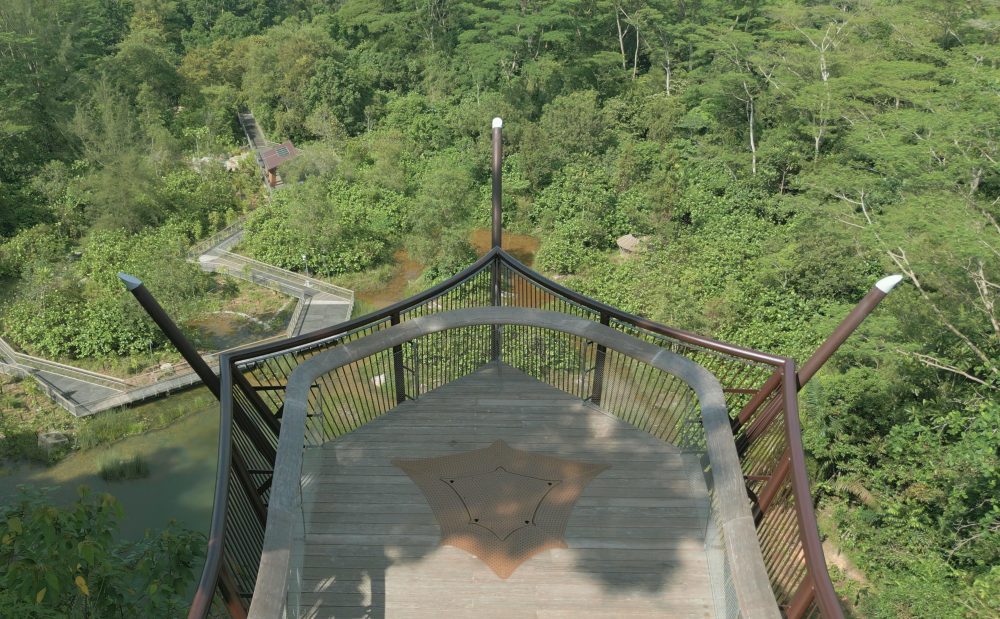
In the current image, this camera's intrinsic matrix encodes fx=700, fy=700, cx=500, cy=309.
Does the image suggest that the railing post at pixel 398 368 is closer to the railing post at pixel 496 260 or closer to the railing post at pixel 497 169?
the railing post at pixel 496 260

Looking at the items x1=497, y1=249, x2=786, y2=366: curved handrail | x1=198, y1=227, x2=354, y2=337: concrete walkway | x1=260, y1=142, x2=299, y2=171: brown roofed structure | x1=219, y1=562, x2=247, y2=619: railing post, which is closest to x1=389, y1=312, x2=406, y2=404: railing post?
x1=497, y1=249, x2=786, y2=366: curved handrail

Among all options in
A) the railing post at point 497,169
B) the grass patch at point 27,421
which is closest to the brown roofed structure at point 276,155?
the grass patch at point 27,421

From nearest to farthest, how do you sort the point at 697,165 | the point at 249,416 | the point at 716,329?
the point at 249,416, the point at 716,329, the point at 697,165

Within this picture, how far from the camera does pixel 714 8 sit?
91.8ft

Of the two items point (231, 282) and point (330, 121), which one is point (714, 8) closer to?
point (330, 121)

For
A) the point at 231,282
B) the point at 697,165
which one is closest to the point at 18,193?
the point at 231,282

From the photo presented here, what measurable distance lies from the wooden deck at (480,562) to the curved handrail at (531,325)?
37 cm

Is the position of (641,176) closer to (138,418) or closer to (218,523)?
(138,418)

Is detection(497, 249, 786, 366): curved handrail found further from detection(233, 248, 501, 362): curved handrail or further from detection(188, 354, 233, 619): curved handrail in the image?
detection(188, 354, 233, 619): curved handrail

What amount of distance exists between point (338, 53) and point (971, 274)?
28748 millimetres

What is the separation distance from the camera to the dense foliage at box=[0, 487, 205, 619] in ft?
13.2

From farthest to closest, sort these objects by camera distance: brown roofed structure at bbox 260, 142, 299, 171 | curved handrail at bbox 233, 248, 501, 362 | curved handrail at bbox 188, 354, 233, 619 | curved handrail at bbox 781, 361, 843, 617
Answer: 1. brown roofed structure at bbox 260, 142, 299, 171
2. curved handrail at bbox 233, 248, 501, 362
3. curved handrail at bbox 781, 361, 843, 617
4. curved handrail at bbox 188, 354, 233, 619

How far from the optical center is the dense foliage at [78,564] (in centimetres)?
402

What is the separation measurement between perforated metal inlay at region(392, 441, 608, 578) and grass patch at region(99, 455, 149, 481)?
10.5 meters
